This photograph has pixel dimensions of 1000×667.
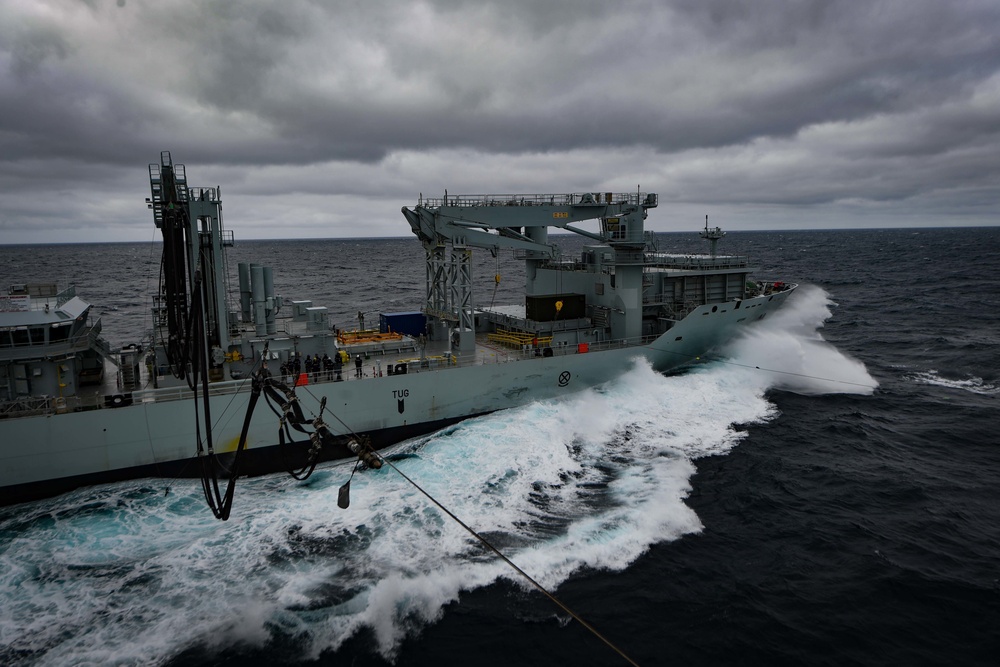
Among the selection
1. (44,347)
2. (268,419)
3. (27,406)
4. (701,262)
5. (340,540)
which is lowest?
(340,540)

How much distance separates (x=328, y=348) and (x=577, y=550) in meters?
14.7

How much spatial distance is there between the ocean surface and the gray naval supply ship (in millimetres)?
1425

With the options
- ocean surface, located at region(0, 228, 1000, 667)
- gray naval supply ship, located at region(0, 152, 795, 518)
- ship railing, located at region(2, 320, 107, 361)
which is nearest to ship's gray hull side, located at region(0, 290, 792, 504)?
gray naval supply ship, located at region(0, 152, 795, 518)

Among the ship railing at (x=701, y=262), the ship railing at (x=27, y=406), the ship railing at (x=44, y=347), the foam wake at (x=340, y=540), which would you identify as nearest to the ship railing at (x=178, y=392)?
the ship railing at (x=27, y=406)

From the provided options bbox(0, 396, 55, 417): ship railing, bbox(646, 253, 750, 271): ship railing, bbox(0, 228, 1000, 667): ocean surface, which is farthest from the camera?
bbox(646, 253, 750, 271): ship railing

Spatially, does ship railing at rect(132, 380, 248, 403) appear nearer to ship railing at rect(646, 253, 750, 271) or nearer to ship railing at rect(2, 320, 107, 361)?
ship railing at rect(2, 320, 107, 361)

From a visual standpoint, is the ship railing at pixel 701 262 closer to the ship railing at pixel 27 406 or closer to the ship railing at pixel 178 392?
the ship railing at pixel 178 392

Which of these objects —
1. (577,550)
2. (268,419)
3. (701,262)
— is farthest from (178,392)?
(701,262)

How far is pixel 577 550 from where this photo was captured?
16734mm

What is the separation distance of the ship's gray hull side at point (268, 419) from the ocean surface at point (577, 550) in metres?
0.84

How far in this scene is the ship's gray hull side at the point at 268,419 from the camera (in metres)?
20.0

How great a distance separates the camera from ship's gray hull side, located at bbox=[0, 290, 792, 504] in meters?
20.0

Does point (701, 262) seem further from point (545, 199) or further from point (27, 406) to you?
point (27, 406)

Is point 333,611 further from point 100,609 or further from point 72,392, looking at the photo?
point 72,392
